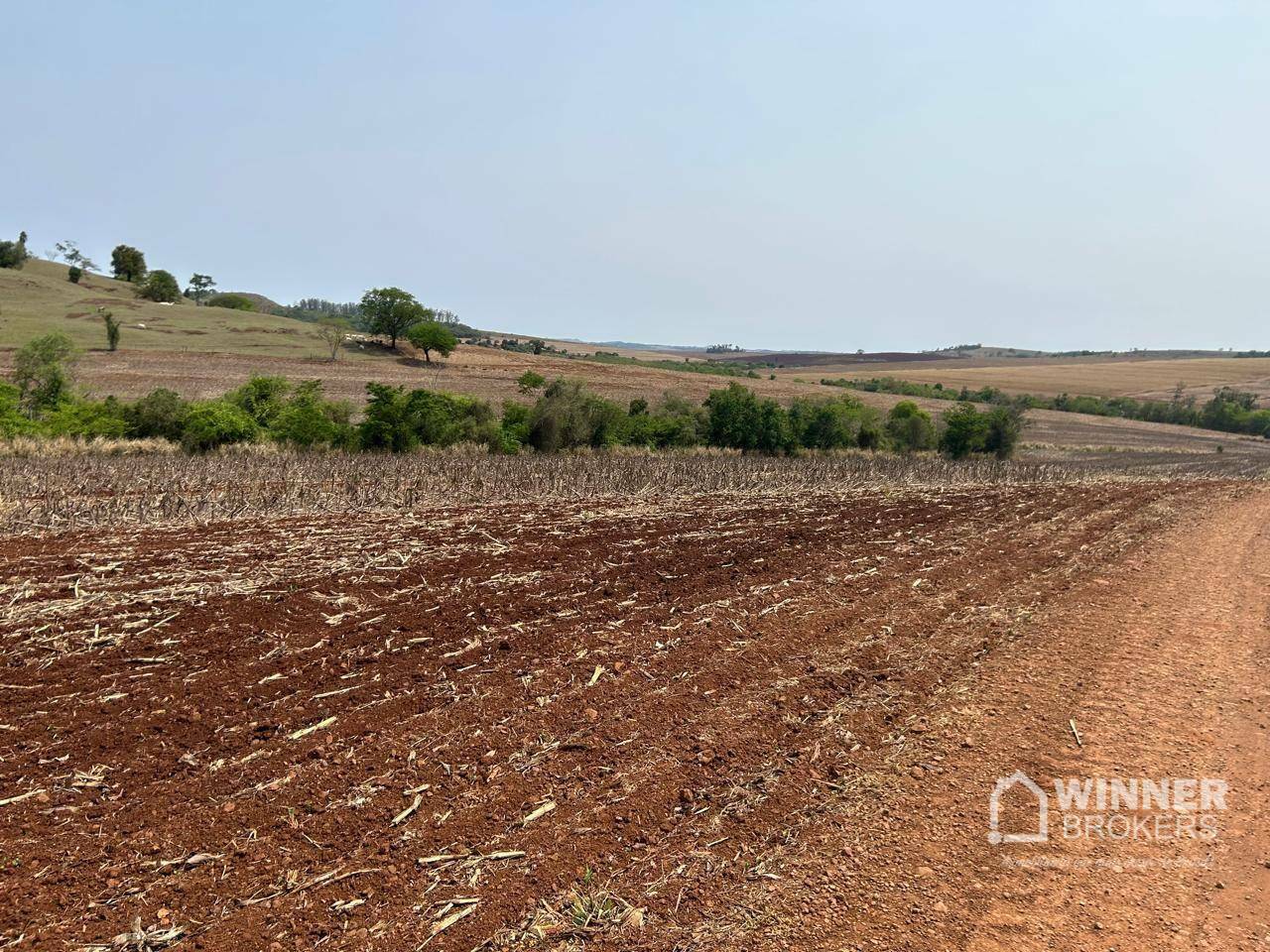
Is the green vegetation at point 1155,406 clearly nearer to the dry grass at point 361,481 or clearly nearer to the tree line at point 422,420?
the tree line at point 422,420

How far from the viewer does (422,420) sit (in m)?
23.7

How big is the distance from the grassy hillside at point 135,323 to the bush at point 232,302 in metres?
15.8

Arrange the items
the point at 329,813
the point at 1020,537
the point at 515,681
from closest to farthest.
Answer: the point at 329,813, the point at 515,681, the point at 1020,537

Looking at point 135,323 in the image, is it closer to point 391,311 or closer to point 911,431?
point 391,311

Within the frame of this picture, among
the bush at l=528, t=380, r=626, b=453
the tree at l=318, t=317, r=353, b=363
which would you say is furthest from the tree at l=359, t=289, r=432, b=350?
the bush at l=528, t=380, r=626, b=453

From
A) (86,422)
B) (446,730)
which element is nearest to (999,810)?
(446,730)

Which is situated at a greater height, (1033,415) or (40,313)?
(40,313)

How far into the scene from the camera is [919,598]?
26.4ft

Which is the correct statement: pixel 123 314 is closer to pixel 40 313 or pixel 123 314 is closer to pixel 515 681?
pixel 40 313

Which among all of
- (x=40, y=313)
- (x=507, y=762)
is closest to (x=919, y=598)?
(x=507, y=762)

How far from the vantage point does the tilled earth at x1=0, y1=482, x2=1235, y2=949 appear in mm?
3238

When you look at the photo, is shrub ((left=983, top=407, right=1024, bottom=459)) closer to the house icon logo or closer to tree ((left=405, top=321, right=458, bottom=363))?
the house icon logo

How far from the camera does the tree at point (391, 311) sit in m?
61.2

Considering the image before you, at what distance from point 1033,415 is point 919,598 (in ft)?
222
